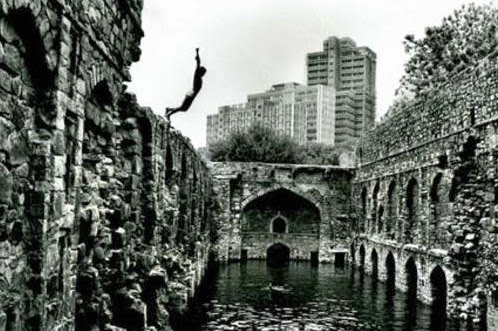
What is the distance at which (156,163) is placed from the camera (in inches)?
411

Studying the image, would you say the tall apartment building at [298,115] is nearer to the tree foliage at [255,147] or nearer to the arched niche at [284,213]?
the tree foliage at [255,147]

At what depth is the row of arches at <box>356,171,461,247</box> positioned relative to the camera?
58.4 feet

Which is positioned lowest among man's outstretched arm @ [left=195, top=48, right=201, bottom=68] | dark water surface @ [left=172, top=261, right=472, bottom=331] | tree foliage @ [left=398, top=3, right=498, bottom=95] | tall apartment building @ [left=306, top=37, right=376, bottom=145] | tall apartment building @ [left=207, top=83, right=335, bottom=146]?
dark water surface @ [left=172, top=261, right=472, bottom=331]

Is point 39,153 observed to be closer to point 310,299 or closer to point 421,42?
point 310,299

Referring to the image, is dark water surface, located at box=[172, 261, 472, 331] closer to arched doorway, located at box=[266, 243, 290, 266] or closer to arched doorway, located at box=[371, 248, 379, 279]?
arched doorway, located at box=[371, 248, 379, 279]

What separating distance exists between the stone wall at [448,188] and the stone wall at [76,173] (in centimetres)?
826

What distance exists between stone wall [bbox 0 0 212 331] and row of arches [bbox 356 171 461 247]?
10.2 metres

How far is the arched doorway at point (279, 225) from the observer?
1308 inches

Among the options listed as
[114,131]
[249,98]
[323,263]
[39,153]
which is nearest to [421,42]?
[323,263]

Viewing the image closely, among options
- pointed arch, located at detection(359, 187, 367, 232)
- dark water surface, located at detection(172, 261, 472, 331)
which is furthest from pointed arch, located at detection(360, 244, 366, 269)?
dark water surface, located at detection(172, 261, 472, 331)

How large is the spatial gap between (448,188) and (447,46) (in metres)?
16.8

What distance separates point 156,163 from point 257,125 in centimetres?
3291

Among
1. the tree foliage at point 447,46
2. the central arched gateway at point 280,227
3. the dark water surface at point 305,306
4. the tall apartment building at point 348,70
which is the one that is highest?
the tall apartment building at point 348,70

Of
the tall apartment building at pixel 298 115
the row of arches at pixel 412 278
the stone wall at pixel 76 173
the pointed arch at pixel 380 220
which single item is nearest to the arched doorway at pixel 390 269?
the row of arches at pixel 412 278
